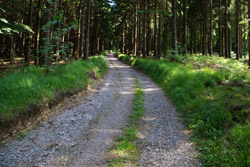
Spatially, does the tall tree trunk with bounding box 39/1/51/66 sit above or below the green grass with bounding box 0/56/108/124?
above

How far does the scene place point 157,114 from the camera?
22.2 ft

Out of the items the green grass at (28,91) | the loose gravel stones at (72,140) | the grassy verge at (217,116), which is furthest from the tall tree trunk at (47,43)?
the grassy verge at (217,116)

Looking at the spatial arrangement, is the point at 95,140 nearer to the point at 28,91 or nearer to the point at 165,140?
the point at 165,140

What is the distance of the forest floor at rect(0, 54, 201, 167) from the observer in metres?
3.91

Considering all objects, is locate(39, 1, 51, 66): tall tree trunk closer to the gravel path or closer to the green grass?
the green grass

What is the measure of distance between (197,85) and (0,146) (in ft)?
22.9

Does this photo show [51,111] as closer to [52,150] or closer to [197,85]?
[52,150]

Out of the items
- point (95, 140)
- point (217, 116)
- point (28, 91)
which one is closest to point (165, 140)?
point (217, 116)

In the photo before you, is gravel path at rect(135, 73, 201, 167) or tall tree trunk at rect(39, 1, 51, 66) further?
tall tree trunk at rect(39, 1, 51, 66)

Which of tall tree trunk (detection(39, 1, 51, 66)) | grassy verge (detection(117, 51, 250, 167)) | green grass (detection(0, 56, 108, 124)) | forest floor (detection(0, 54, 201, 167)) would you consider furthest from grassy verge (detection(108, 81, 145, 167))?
tall tree trunk (detection(39, 1, 51, 66))

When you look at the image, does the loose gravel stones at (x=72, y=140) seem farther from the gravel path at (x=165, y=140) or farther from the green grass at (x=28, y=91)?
the gravel path at (x=165, y=140)

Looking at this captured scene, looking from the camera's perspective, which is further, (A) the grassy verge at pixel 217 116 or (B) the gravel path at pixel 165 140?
(B) the gravel path at pixel 165 140

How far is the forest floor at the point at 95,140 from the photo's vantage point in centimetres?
391

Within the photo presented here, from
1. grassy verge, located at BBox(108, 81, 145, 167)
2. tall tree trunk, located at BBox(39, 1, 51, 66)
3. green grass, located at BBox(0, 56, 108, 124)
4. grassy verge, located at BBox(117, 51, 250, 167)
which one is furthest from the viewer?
tall tree trunk, located at BBox(39, 1, 51, 66)
